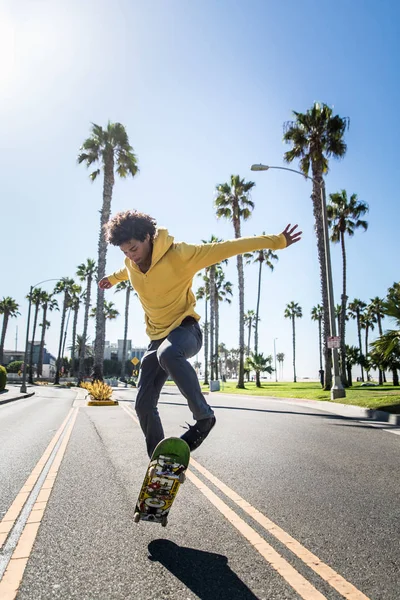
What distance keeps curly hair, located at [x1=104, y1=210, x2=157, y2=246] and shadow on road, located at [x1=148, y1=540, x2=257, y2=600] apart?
2.05 m

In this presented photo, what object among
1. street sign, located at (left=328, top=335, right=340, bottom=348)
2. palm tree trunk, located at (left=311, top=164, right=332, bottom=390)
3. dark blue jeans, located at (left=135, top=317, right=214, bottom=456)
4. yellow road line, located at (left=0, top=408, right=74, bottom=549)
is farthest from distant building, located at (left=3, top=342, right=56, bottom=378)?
dark blue jeans, located at (left=135, top=317, right=214, bottom=456)

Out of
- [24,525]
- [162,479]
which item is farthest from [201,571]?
[24,525]

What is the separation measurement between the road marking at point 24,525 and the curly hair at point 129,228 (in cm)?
206

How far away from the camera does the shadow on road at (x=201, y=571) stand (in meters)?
2.14

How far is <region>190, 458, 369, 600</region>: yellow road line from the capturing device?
2150mm

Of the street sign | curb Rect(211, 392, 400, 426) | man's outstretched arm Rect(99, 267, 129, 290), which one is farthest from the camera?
the street sign

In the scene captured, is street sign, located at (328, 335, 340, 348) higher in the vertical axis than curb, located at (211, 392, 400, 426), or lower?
higher

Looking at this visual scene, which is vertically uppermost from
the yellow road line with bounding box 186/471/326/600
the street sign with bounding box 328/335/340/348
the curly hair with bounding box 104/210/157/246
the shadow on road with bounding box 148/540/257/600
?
the street sign with bounding box 328/335/340/348

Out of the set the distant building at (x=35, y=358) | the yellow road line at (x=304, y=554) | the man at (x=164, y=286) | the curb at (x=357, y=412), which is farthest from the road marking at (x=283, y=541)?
the distant building at (x=35, y=358)

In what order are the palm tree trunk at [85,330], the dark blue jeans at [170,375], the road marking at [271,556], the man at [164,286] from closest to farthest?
the road marking at [271,556], the dark blue jeans at [170,375], the man at [164,286], the palm tree trunk at [85,330]

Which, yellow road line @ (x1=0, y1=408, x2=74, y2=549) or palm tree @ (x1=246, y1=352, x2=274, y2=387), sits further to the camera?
palm tree @ (x1=246, y1=352, x2=274, y2=387)

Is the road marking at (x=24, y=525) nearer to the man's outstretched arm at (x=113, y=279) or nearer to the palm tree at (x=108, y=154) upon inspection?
the man's outstretched arm at (x=113, y=279)

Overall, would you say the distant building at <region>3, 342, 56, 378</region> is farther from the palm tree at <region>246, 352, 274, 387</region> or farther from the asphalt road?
the asphalt road

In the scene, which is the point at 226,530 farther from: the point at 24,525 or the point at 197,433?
the point at 24,525
